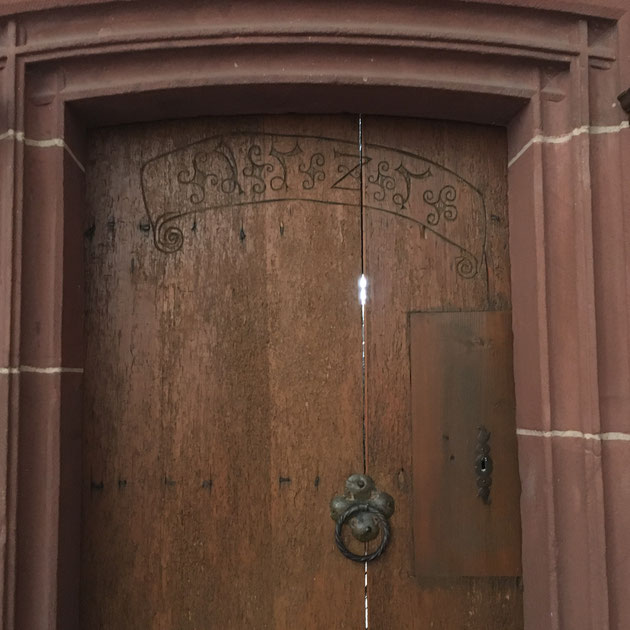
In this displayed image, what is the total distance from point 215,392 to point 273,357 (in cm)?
19

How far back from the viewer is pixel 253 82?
167cm

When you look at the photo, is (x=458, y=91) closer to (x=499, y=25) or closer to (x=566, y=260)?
(x=499, y=25)

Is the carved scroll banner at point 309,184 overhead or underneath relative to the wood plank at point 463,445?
overhead

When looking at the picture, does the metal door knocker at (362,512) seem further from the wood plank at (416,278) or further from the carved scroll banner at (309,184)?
the carved scroll banner at (309,184)

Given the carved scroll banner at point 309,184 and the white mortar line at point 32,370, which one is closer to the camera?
the white mortar line at point 32,370

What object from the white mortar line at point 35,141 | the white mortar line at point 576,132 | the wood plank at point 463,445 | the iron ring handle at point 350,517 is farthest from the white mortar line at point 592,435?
the white mortar line at point 35,141

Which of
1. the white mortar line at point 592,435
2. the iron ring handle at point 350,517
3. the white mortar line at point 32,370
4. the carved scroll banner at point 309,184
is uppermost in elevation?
the carved scroll banner at point 309,184

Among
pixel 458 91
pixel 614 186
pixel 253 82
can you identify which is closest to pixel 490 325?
pixel 614 186

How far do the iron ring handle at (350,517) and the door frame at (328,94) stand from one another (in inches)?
14.3

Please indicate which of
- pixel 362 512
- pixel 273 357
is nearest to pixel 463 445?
pixel 362 512

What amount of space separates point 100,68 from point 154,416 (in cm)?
93

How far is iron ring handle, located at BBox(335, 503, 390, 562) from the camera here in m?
1.75

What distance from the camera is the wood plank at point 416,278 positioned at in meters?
1.77

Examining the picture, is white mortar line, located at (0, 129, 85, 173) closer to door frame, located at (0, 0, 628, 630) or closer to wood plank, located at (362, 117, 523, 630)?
door frame, located at (0, 0, 628, 630)
